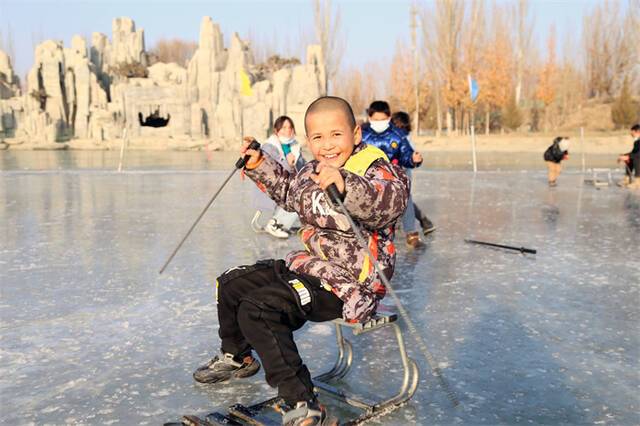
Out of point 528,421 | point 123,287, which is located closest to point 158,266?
point 123,287

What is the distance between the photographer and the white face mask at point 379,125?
664 cm

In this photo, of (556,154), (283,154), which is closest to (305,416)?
(283,154)

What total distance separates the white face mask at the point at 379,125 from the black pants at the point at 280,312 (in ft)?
13.2

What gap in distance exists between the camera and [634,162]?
45.8 feet

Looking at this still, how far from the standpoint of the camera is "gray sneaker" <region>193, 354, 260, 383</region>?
306 cm

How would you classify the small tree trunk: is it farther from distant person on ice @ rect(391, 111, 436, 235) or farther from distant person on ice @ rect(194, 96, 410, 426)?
distant person on ice @ rect(194, 96, 410, 426)

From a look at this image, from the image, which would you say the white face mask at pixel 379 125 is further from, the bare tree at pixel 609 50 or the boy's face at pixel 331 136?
the bare tree at pixel 609 50

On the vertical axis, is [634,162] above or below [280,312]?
above

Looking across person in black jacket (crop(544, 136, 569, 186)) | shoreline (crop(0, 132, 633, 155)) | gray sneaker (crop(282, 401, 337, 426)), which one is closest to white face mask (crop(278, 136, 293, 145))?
gray sneaker (crop(282, 401, 337, 426))

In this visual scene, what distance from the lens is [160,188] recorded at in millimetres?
13586

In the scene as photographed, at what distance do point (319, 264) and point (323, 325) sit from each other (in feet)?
4.83

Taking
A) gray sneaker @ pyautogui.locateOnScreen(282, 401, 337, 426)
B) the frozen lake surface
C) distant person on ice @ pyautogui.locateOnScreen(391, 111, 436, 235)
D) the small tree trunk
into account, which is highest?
the small tree trunk

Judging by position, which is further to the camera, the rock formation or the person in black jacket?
the rock formation

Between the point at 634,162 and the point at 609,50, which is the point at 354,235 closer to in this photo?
the point at 634,162
